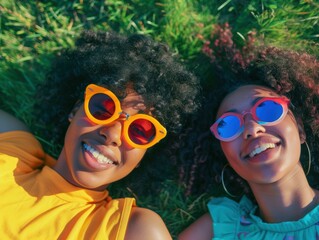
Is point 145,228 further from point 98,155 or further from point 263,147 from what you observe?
point 263,147

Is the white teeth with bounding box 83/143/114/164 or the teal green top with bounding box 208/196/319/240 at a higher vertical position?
the white teeth with bounding box 83/143/114/164

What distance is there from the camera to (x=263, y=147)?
309cm

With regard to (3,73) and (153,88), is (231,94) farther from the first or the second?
(3,73)

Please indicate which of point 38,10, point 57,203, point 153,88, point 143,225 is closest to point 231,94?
point 153,88

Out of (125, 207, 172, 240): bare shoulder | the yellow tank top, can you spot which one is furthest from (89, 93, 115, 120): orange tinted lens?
(125, 207, 172, 240): bare shoulder

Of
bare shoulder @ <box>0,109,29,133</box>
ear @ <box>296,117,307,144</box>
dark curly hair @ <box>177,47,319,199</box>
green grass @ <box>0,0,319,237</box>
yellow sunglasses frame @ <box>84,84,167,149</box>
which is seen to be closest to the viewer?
yellow sunglasses frame @ <box>84,84,167,149</box>

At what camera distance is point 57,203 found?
316 cm

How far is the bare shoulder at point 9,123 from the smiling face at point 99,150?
1.93ft

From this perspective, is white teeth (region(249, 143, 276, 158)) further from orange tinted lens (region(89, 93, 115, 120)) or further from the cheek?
orange tinted lens (region(89, 93, 115, 120))

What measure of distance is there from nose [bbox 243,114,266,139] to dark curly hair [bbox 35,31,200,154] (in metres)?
0.45

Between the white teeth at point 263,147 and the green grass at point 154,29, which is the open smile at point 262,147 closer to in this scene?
the white teeth at point 263,147

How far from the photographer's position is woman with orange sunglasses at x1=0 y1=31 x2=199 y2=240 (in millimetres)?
3037

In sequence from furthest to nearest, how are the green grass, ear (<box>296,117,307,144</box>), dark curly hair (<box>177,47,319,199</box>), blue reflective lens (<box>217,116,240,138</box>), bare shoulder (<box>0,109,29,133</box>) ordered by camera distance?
the green grass < bare shoulder (<box>0,109,29,133</box>) < dark curly hair (<box>177,47,319,199</box>) < ear (<box>296,117,307,144</box>) < blue reflective lens (<box>217,116,240,138</box>)

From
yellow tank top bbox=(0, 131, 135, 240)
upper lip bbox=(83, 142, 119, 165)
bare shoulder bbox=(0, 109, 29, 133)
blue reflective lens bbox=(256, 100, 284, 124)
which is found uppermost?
blue reflective lens bbox=(256, 100, 284, 124)
